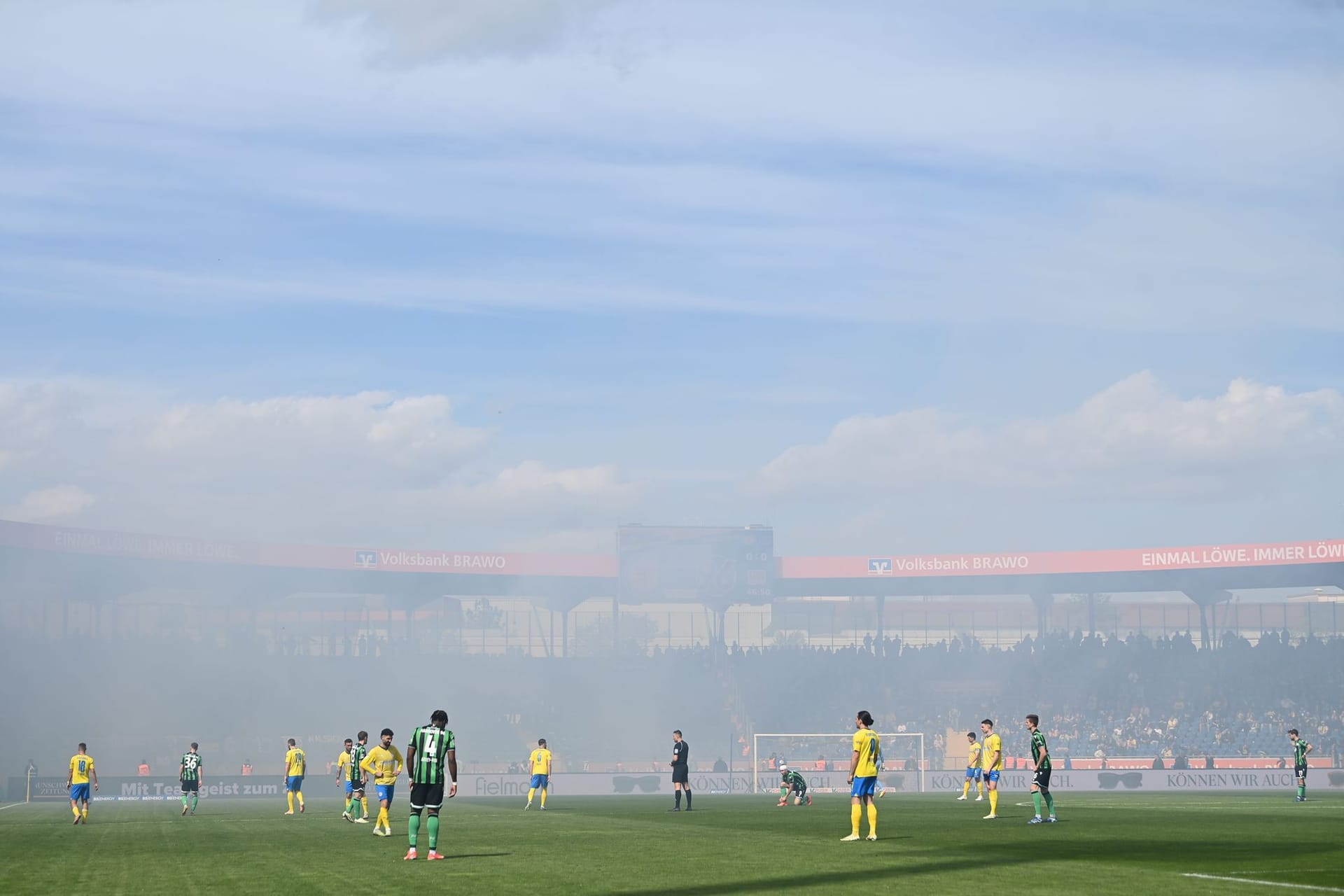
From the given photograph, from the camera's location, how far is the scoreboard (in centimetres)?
9025

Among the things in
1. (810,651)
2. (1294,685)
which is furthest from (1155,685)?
(810,651)

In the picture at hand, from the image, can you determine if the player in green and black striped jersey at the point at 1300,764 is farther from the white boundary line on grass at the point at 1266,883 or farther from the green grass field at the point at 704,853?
the white boundary line on grass at the point at 1266,883

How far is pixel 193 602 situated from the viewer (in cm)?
8906

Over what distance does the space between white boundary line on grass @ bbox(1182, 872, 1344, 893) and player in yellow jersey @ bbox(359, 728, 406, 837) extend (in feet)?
50.2

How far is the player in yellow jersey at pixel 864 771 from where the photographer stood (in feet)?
73.7

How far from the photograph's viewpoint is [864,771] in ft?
73.9

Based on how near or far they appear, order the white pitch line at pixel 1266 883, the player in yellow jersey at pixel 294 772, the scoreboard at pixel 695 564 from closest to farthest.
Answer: the white pitch line at pixel 1266 883 < the player in yellow jersey at pixel 294 772 < the scoreboard at pixel 695 564

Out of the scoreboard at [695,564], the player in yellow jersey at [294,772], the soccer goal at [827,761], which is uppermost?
the scoreboard at [695,564]

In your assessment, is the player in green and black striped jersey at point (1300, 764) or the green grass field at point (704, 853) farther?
the player in green and black striped jersey at point (1300, 764)

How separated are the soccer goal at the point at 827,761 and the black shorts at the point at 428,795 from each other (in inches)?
1314

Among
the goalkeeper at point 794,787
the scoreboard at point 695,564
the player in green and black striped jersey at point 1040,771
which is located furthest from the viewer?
the scoreboard at point 695,564

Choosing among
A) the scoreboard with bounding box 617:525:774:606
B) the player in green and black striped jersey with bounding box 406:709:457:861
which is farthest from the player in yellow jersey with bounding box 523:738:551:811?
the scoreboard with bounding box 617:525:774:606

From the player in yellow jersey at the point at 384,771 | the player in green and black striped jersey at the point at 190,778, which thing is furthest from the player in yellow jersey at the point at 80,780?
the player in yellow jersey at the point at 384,771

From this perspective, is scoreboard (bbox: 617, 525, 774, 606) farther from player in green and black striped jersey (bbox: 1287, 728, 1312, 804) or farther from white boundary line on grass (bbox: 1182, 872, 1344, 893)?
white boundary line on grass (bbox: 1182, 872, 1344, 893)
